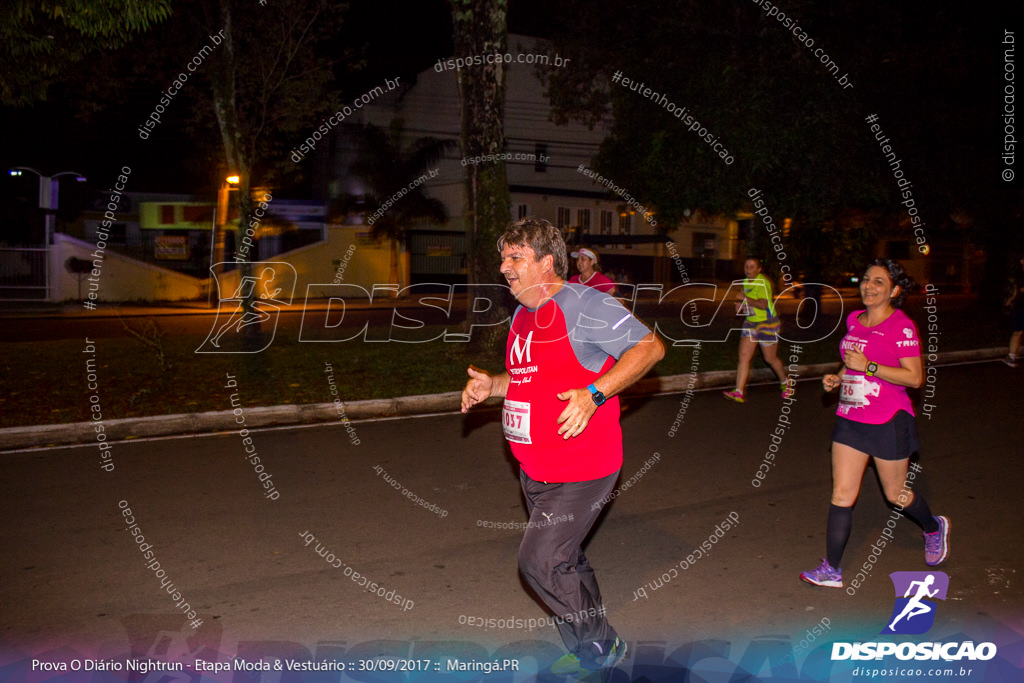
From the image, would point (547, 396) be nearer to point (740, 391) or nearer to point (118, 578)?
point (118, 578)

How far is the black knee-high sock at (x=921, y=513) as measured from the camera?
474 cm

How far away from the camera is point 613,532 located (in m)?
5.57

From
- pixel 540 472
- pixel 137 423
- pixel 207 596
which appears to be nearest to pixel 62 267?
pixel 137 423

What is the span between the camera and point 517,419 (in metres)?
3.43

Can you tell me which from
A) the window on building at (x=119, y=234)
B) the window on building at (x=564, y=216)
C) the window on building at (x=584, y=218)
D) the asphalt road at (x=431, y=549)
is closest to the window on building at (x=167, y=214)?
the window on building at (x=119, y=234)

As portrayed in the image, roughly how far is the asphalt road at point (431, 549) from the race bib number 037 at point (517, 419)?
1.11 meters

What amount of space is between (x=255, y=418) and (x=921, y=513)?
664cm

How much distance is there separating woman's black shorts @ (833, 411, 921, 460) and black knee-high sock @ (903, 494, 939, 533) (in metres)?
0.37

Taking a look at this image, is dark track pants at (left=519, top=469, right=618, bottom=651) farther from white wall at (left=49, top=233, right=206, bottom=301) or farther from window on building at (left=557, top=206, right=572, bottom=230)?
window on building at (left=557, top=206, right=572, bottom=230)

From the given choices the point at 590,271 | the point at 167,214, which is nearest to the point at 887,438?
the point at 590,271

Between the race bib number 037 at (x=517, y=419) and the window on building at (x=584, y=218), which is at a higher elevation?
the window on building at (x=584, y=218)

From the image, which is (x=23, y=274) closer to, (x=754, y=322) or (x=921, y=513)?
(x=754, y=322)

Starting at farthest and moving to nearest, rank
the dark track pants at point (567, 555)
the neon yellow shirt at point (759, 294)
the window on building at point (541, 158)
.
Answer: the window on building at point (541, 158)
the neon yellow shirt at point (759, 294)
the dark track pants at point (567, 555)

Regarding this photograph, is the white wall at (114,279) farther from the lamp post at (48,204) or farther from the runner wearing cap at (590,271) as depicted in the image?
the runner wearing cap at (590,271)
